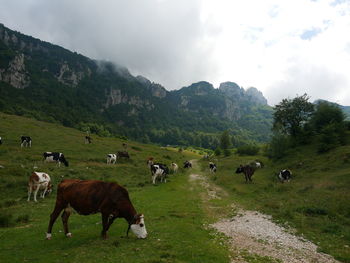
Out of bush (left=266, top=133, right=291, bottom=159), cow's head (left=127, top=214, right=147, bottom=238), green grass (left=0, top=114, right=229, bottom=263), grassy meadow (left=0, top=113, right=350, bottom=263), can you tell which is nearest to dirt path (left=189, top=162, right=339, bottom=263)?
grassy meadow (left=0, top=113, right=350, bottom=263)

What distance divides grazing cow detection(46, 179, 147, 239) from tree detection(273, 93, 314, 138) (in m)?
63.6

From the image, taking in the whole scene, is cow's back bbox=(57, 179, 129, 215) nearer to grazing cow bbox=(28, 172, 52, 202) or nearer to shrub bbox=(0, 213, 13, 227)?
shrub bbox=(0, 213, 13, 227)

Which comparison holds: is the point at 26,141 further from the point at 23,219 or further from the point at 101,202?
the point at 101,202

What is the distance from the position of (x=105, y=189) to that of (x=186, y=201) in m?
12.2

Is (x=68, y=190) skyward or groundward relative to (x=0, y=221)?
skyward

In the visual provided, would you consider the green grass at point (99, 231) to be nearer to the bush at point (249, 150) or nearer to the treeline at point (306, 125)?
the treeline at point (306, 125)

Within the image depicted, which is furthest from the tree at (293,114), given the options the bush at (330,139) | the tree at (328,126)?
the bush at (330,139)

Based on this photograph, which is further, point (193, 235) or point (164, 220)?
point (164, 220)

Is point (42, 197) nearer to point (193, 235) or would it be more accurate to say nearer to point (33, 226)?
point (33, 226)

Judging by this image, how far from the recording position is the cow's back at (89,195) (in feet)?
34.1

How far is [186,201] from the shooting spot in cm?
2155

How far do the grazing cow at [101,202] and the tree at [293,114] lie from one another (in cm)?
6361

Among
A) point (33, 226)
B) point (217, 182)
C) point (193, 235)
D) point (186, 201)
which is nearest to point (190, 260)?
point (193, 235)

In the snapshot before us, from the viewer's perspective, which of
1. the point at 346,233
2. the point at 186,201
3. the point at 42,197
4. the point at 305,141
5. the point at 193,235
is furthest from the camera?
the point at 305,141
